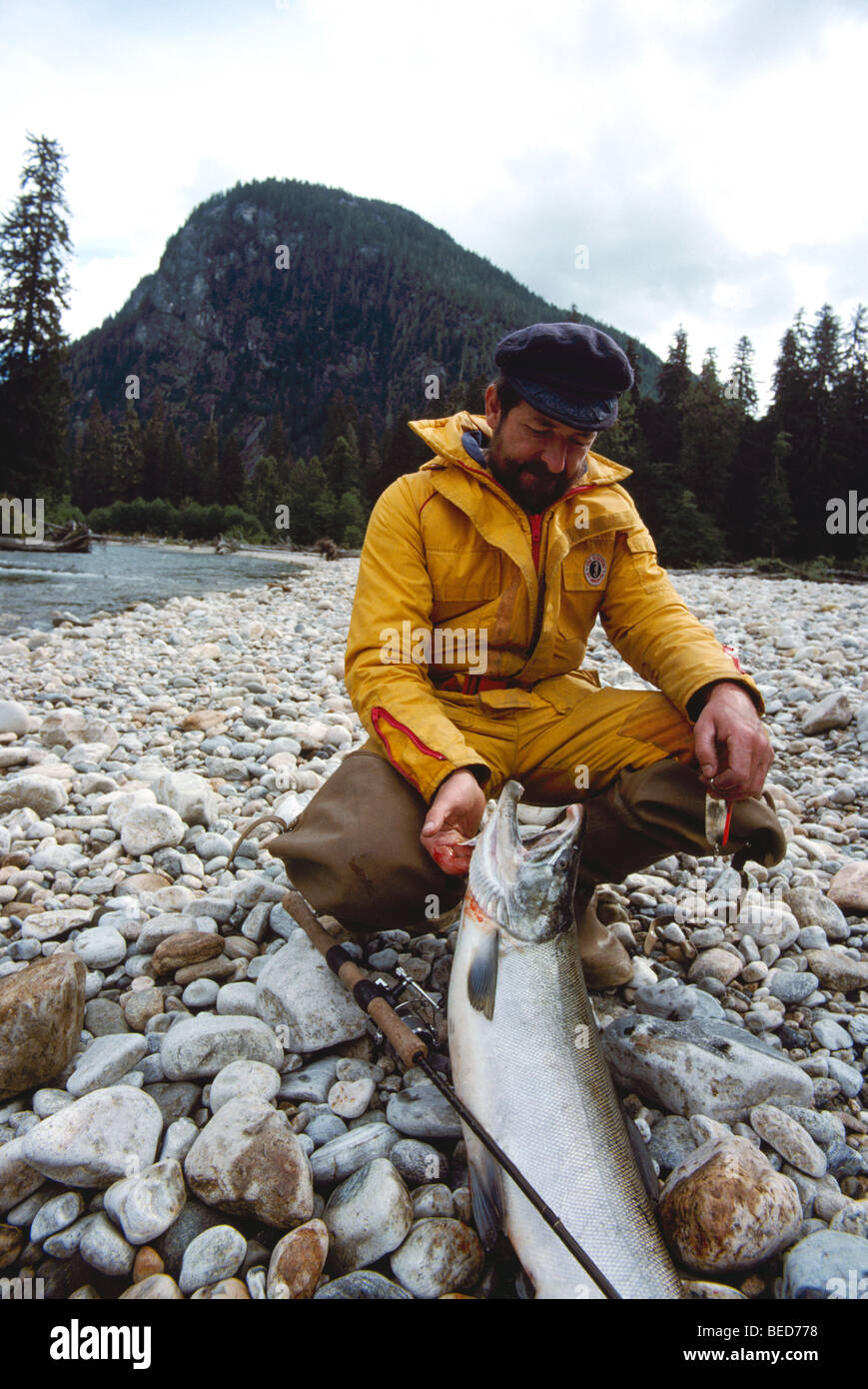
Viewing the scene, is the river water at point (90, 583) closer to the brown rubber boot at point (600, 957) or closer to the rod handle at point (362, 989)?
the rod handle at point (362, 989)

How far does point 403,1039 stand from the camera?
7.06 ft

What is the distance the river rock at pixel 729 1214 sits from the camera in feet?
5.84

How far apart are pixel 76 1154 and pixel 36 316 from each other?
43.6m

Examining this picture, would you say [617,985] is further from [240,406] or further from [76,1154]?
[240,406]

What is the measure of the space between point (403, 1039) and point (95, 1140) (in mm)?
853

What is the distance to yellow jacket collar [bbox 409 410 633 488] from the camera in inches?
122

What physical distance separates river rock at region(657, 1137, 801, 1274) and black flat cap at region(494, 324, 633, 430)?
250 cm

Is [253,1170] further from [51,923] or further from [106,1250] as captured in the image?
[51,923]

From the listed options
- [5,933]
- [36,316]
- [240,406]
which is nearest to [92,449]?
[36,316]

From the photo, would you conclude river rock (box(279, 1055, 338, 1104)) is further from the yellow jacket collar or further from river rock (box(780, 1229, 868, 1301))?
the yellow jacket collar

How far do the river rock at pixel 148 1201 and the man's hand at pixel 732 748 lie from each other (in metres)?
2.03

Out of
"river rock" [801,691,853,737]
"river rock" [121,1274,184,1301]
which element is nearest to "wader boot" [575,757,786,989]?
"river rock" [121,1274,184,1301]
